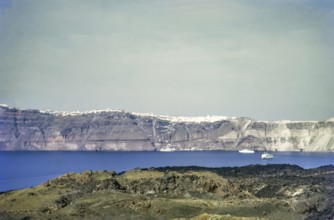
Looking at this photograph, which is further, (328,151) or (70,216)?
(328,151)

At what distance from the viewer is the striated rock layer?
169 metres

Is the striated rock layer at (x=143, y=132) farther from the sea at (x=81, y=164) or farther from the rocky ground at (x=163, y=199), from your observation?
the rocky ground at (x=163, y=199)

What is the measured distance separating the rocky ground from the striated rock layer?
137 m

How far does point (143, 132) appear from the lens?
573 feet

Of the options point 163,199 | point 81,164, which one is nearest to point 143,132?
point 81,164

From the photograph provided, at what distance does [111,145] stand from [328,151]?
64.0m

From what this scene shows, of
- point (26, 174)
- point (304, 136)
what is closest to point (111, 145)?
point (304, 136)

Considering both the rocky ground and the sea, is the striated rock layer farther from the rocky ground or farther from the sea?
the rocky ground

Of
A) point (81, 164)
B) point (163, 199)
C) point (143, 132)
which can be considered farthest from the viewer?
point (143, 132)

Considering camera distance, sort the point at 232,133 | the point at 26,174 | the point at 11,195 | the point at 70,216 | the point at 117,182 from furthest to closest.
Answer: the point at 232,133 → the point at 26,174 → the point at 117,182 → the point at 11,195 → the point at 70,216

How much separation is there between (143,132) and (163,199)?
497 ft

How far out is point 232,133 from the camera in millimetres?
174000

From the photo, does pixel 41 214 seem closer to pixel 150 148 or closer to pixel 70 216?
pixel 70 216

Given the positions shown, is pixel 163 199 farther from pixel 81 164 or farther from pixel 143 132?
pixel 143 132
